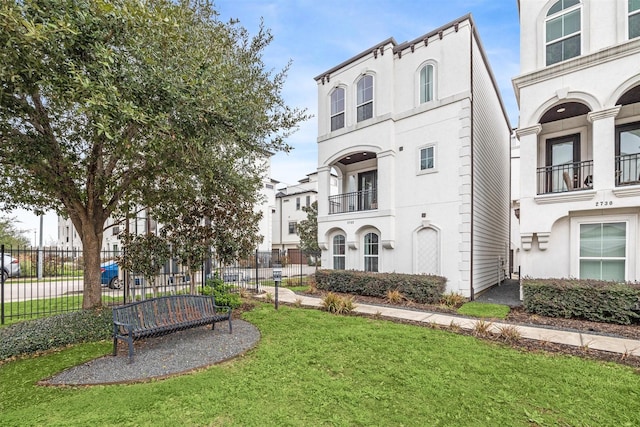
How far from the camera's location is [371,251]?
13.1 m

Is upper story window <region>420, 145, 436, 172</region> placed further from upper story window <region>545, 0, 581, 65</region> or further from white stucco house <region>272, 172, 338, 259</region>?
white stucco house <region>272, 172, 338, 259</region>

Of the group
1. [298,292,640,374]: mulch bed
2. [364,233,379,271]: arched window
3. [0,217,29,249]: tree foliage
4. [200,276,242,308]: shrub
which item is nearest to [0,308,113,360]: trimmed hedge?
[200,276,242,308]: shrub

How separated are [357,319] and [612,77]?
928 cm

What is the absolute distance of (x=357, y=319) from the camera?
8211mm

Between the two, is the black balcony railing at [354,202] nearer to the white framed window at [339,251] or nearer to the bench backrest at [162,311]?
the white framed window at [339,251]

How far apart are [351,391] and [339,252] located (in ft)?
32.8

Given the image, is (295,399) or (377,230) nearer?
(295,399)

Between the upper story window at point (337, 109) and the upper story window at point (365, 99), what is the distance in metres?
0.88

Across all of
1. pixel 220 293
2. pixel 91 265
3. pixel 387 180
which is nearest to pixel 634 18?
pixel 387 180

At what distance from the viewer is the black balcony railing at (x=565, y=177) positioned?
31.6 ft

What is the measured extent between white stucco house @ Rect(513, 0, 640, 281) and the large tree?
731 centimetres

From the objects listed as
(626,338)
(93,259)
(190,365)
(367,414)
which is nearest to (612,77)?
(626,338)

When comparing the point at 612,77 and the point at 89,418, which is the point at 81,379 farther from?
the point at 612,77

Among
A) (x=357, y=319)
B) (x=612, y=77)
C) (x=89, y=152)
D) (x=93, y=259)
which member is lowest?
(x=357, y=319)
